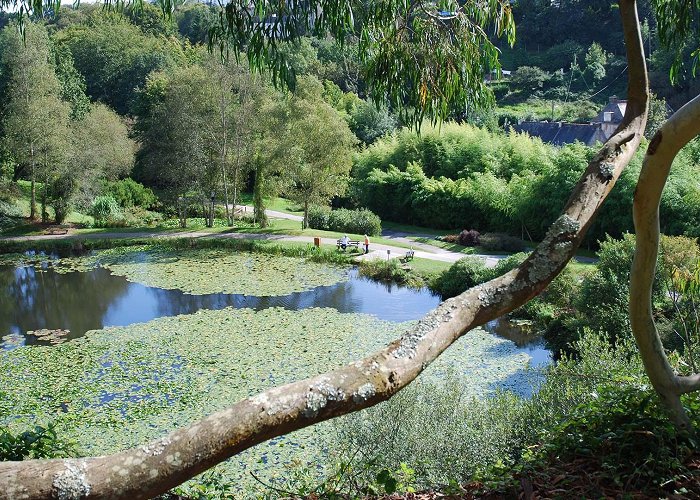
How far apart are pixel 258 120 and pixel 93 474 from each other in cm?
2477

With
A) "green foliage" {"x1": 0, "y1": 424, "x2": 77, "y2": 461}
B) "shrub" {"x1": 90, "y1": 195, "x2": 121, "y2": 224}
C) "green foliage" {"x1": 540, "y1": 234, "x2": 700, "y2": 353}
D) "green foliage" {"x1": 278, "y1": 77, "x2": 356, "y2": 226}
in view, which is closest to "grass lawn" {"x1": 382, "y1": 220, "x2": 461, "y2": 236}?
"green foliage" {"x1": 278, "y1": 77, "x2": 356, "y2": 226}

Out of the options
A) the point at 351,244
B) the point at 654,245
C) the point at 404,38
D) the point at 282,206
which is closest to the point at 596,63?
the point at 282,206

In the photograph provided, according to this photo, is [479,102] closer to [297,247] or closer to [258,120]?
[297,247]

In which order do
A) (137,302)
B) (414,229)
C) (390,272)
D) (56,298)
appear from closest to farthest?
1. (137,302)
2. (56,298)
3. (390,272)
4. (414,229)

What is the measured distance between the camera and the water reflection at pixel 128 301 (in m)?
16.0

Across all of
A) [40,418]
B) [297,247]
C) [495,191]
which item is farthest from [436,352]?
[495,191]

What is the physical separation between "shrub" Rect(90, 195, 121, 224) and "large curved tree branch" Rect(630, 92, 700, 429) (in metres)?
28.2

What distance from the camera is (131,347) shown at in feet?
44.0

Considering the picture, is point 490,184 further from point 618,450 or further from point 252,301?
point 618,450

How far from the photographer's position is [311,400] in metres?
2.29

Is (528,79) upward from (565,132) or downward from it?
upward

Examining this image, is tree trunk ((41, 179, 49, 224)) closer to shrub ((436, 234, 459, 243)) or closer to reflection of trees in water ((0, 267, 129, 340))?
reflection of trees in water ((0, 267, 129, 340))

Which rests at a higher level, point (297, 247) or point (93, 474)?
point (93, 474)

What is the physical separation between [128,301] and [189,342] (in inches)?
190
